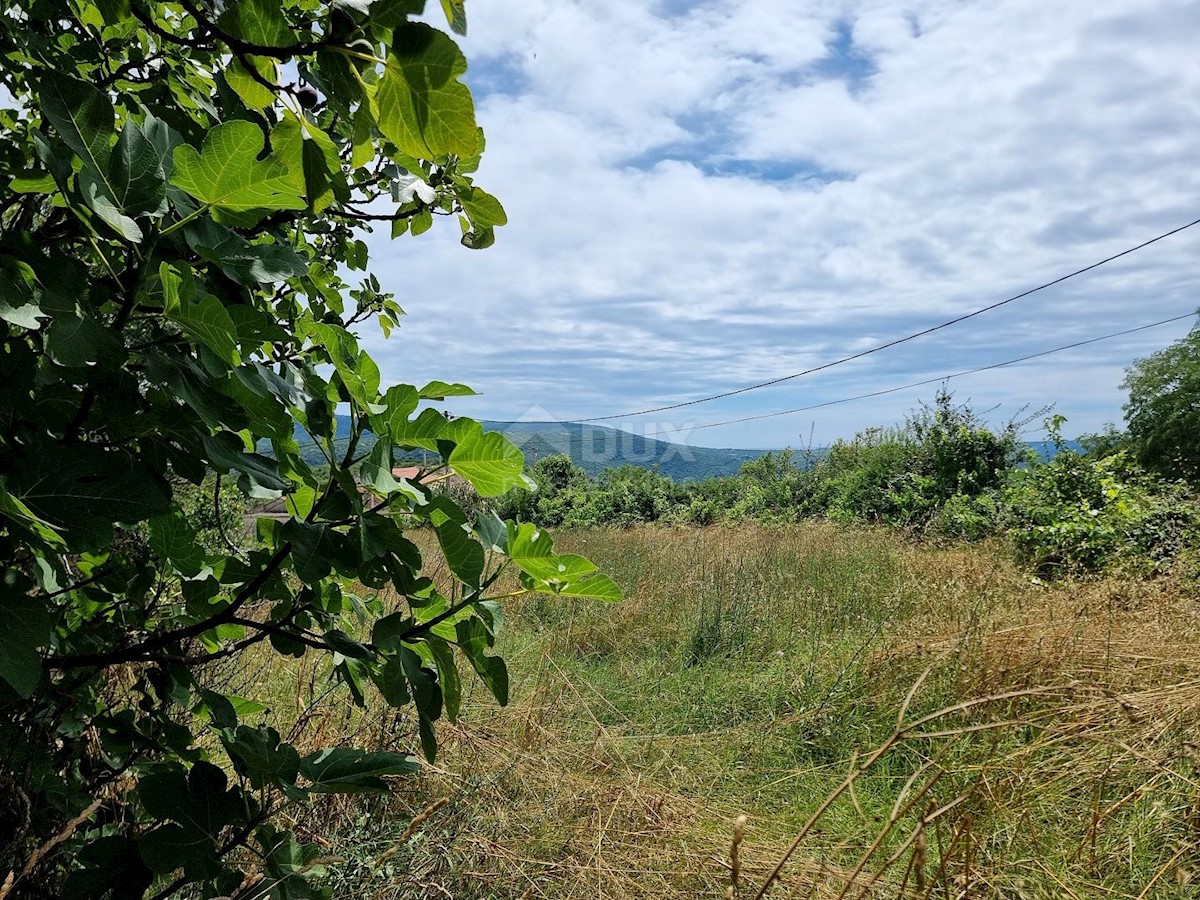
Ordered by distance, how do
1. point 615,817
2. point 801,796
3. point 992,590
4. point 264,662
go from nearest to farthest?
point 615,817
point 801,796
point 264,662
point 992,590

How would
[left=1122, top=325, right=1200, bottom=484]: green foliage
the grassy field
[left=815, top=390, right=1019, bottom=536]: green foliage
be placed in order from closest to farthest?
the grassy field, [left=815, top=390, right=1019, bottom=536]: green foliage, [left=1122, top=325, right=1200, bottom=484]: green foliage

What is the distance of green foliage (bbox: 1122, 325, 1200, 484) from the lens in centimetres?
2717

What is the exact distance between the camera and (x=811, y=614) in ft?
15.2

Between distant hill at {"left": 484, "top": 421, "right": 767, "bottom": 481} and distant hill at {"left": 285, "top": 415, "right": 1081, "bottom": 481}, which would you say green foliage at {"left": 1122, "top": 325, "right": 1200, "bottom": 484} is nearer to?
distant hill at {"left": 285, "top": 415, "right": 1081, "bottom": 481}

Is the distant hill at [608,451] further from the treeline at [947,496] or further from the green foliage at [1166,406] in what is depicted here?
the green foliage at [1166,406]

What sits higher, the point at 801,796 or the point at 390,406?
the point at 390,406

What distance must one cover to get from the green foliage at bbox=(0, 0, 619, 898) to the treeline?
65.8 inches

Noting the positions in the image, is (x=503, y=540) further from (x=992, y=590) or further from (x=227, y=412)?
(x=992, y=590)

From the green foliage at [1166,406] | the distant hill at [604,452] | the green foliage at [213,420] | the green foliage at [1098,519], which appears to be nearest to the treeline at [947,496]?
the green foliage at [1098,519]

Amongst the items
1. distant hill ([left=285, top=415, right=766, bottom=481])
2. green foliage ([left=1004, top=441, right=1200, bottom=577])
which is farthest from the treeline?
distant hill ([left=285, top=415, right=766, bottom=481])

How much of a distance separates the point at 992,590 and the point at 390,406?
15.1 feet

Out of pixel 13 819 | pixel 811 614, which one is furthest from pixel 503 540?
pixel 811 614

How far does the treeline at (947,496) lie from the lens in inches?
235

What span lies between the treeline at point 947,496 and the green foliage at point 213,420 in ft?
5.48
